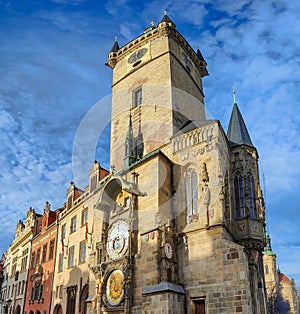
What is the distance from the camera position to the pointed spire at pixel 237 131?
2151 centimetres

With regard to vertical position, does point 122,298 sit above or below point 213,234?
below

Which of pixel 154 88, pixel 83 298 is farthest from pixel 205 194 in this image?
pixel 83 298

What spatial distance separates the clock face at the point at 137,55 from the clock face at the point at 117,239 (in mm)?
14807

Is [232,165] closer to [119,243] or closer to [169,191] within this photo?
[169,191]

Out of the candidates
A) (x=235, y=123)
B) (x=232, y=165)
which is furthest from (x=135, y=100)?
(x=232, y=165)

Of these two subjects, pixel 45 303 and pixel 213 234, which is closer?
pixel 213 234

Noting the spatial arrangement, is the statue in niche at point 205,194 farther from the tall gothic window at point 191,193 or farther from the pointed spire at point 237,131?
the pointed spire at point 237,131

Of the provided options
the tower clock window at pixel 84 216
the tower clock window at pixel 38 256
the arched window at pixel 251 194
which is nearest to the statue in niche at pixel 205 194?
the arched window at pixel 251 194

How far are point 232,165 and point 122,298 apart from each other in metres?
9.31

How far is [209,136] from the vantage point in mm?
19312

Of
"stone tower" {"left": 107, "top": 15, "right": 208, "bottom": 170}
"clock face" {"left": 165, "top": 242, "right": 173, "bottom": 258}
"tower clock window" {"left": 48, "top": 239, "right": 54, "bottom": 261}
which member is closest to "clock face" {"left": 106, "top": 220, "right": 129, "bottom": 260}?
"clock face" {"left": 165, "top": 242, "right": 173, "bottom": 258}

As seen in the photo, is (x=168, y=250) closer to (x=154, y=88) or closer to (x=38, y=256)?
(x=154, y=88)

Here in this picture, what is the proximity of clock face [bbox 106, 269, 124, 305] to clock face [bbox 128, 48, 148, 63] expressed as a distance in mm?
17481

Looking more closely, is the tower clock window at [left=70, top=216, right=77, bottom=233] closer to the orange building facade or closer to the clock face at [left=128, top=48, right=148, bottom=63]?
the orange building facade
